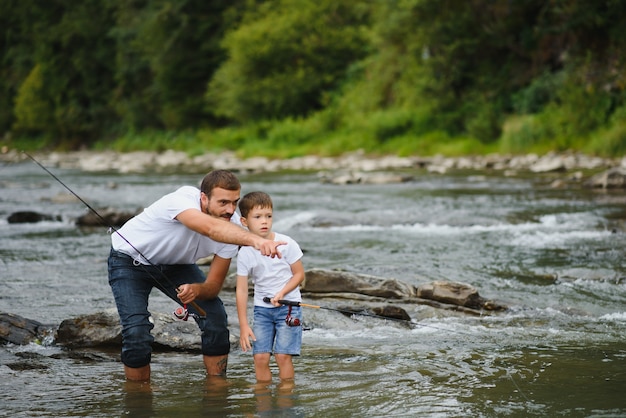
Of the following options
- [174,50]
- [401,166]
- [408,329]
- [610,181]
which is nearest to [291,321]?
[408,329]

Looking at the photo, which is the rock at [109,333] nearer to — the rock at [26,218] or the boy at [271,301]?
the boy at [271,301]

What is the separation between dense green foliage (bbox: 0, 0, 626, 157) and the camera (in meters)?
29.3

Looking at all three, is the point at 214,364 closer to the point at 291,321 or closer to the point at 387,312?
the point at 291,321

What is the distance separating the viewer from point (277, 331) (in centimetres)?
568

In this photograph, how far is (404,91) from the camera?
35438 millimetres

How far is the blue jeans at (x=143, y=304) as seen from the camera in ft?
18.4

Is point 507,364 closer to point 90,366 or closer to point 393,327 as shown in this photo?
point 393,327

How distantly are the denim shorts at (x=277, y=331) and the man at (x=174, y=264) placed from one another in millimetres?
303

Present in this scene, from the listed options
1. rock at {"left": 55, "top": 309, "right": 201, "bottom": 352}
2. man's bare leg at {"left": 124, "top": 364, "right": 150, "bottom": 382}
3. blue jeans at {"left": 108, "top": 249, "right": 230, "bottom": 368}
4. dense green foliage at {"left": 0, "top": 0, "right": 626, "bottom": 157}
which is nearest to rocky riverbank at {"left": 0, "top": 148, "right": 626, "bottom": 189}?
dense green foliage at {"left": 0, "top": 0, "right": 626, "bottom": 157}

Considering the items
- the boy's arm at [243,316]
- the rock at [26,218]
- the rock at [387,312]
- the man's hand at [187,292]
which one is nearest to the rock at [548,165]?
the rock at [26,218]

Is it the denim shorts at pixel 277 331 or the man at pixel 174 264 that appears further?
the denim shorts at pixel 277 331

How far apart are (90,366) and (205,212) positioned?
1763 millimetres

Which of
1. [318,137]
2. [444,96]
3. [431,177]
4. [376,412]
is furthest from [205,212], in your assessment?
[318,137]

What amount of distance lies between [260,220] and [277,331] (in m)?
0.79
